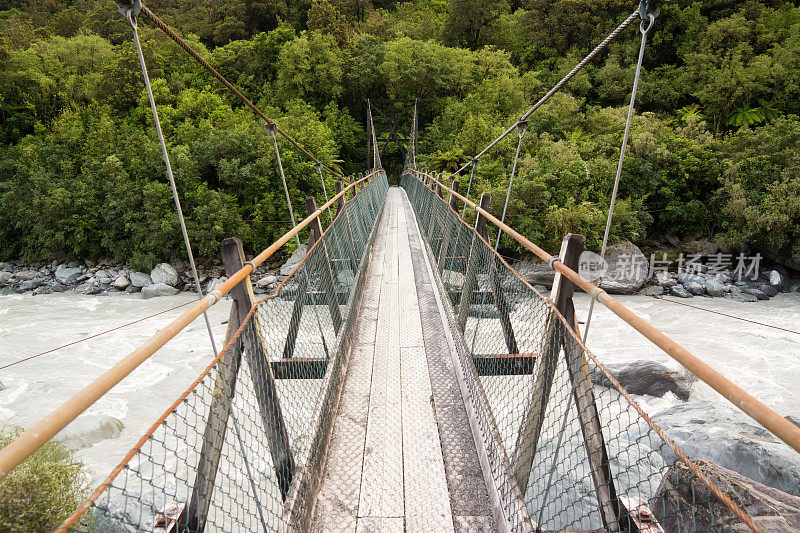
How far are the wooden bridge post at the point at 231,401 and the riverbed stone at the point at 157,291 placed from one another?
11.1m

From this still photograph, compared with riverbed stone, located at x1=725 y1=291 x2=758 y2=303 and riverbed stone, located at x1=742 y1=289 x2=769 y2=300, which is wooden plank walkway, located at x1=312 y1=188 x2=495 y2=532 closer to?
riverbed stone, located at x1=725 y1=291 x2=758 y2=303

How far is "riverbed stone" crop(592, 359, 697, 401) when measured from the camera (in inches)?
203

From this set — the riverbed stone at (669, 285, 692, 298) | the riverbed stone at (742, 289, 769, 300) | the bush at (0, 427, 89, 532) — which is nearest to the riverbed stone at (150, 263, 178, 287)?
the bush at (0, 427, 89, 532)

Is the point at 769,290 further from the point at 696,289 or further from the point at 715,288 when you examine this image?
the point at 696,289

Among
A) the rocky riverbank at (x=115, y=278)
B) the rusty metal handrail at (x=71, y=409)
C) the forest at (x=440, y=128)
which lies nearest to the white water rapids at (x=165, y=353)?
the rocky riverbank at (x=115, y=278)

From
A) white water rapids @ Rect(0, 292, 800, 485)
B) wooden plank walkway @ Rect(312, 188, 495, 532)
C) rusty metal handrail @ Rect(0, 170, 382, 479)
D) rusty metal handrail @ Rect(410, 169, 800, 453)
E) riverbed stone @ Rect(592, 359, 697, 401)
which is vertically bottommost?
white water rapids @ Rect(0, 292, 800, 485)

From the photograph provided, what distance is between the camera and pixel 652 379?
5211mm

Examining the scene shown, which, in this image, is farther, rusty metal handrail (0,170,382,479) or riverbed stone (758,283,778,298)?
riverbed stone (758,283,778,298)

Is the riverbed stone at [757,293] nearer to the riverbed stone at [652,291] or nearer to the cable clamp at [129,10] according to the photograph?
the riverbed stone at [652,291]

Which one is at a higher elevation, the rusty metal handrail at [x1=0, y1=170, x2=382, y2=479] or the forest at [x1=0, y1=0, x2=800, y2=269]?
the forest at [x1=0, y1=0, x2=800, y2=269]

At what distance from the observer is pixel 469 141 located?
47.3 ft

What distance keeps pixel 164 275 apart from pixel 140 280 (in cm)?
70

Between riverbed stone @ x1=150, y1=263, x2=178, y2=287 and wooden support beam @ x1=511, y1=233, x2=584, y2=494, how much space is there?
12.1 meters

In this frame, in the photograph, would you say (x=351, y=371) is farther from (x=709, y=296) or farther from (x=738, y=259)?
(x=738, y=259)
